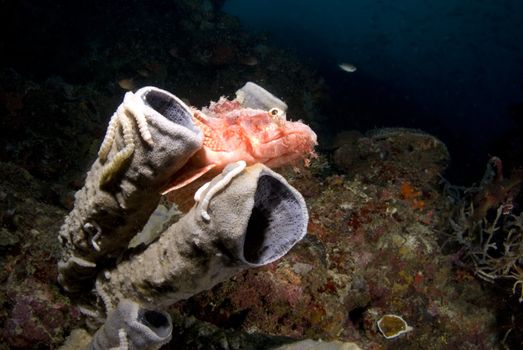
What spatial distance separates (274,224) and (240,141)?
521 mm

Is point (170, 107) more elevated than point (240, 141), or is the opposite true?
point (170, 107)

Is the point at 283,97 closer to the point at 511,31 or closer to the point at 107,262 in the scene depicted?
the point at 107,262

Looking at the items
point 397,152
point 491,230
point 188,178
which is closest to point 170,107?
point 188,178

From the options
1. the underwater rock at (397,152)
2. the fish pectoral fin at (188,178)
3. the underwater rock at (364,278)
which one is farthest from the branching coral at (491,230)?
the fish pectoral fin at (188,178)

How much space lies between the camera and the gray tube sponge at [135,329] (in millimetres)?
2102

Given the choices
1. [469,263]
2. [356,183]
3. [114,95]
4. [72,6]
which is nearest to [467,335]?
[469,263]

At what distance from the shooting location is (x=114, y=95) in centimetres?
1263

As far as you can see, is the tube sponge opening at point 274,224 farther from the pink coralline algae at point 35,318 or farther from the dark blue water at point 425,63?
the dark blue water at point 425,63

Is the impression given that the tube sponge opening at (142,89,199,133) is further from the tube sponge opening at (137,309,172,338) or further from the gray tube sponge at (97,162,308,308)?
the tube sponge opening at (137,309,172,338)

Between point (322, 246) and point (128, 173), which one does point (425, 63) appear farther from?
point (128, 173)

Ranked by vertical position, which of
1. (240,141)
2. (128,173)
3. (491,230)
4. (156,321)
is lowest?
(491,230)

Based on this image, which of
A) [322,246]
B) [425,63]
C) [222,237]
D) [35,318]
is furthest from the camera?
[425,63]

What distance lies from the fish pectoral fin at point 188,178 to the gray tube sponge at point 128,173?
0.06 m

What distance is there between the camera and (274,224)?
198 centimetres
